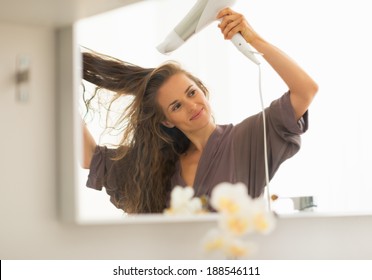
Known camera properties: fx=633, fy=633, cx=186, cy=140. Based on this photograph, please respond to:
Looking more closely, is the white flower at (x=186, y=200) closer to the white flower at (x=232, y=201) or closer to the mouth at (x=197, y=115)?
the mouth at (x=197, y=115)

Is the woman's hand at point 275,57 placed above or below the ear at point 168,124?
above

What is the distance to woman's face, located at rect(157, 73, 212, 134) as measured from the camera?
46.3 inches

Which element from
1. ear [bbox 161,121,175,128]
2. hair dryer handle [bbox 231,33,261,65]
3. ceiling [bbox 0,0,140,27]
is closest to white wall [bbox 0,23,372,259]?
ceiling [bbox 0,0,140,27]

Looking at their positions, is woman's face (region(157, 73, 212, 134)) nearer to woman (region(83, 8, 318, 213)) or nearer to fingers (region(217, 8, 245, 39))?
woman (region(83, 8, 318, 213))

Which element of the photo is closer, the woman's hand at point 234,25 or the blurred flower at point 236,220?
the blurred flower at point 236,220

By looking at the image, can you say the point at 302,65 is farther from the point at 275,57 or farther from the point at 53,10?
the point at 53,10

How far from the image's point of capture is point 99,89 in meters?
1.21

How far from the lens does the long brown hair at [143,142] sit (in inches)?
46.8

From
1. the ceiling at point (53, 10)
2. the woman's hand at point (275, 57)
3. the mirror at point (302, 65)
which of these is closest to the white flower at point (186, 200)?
the mirror at point (302, 65)

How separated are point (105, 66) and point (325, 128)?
0.44 metres

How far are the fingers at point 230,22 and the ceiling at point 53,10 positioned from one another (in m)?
0.18

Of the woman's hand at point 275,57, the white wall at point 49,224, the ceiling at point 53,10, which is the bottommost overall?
the white wall at point 49,224

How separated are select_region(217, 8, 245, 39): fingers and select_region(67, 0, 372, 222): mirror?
15mm
